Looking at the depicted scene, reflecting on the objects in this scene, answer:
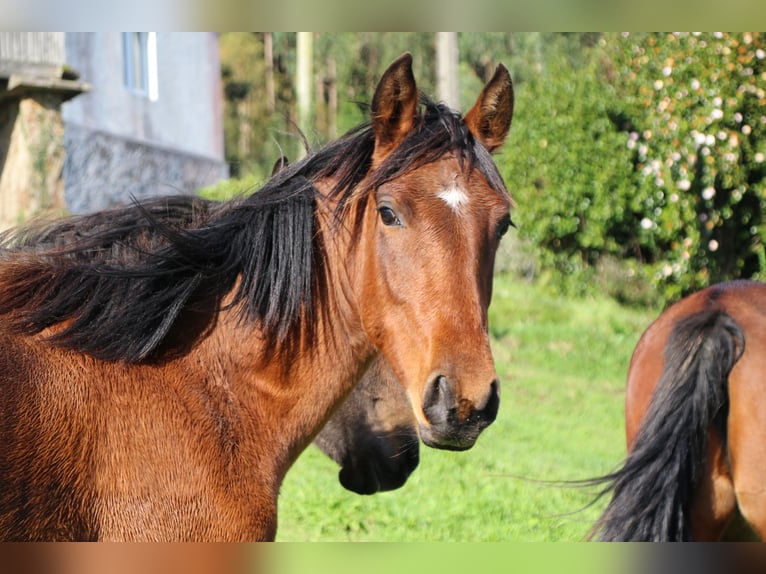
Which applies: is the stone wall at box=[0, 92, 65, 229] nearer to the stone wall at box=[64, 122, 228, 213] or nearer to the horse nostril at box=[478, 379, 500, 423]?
the stone wall at box=[64, 122, 228, 213]

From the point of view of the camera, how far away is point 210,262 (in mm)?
2840

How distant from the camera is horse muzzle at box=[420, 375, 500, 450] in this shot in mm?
2475

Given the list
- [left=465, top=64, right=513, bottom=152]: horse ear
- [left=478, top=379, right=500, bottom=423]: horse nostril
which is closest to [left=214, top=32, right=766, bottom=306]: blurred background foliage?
[left=465, top=64, right=513, bottom=152]: horse ear

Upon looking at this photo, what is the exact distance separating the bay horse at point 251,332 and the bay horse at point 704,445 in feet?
5.28

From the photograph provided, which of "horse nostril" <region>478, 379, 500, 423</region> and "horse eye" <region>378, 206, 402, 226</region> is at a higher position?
"horse eye" <region>378, 206, 402, 226</region>

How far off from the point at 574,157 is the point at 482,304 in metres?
10.2

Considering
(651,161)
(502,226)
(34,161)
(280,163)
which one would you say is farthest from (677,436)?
(34,161)

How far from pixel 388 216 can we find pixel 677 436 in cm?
194

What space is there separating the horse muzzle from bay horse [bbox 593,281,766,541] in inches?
68.2

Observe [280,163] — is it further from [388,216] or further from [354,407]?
[388,216]

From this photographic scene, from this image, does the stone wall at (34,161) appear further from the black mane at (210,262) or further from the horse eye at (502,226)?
the horse eye at (502,226)

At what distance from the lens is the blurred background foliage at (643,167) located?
1055 cm

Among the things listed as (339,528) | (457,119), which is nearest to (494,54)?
(339,528)

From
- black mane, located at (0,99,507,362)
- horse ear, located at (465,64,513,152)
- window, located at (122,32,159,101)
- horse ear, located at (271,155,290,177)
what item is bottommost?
black mane, located at (0,99,507,362)
